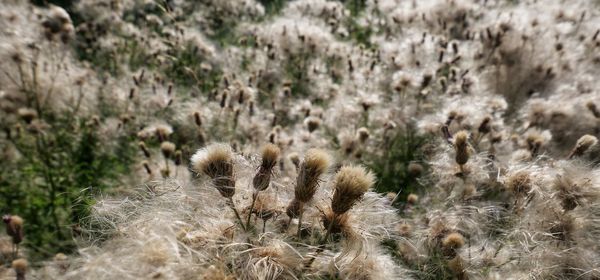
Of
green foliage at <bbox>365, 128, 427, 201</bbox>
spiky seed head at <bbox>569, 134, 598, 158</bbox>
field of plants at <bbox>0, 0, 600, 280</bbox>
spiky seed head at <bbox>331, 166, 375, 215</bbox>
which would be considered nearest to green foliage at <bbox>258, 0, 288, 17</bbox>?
field of plants at <bbox>0, 0, 600, 280</bbox>

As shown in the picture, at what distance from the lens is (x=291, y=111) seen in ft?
19.0

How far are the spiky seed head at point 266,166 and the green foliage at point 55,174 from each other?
2.35 metres

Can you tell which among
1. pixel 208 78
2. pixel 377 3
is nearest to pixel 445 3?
pixel 377 3

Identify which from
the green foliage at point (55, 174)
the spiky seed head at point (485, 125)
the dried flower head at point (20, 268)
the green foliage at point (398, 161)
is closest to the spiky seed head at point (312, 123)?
the green foliage at point (398, 161)

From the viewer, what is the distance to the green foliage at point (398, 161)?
16.1ft

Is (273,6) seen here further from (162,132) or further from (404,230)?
(404,230)

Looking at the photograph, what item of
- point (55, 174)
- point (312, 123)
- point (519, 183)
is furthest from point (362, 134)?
point (55, 174)

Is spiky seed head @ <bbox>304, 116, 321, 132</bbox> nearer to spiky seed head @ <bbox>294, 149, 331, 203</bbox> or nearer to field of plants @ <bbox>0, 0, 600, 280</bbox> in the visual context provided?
field of plants @ <bbox>0, 0, 600, 280</bbox>

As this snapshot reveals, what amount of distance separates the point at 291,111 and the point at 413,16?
328cm

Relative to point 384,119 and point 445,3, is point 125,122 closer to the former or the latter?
point 384,119

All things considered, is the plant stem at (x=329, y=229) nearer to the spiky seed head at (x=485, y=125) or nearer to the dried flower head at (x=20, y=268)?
the dried flower head at (x=20, y=268)

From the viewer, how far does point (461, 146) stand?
304 centimetres

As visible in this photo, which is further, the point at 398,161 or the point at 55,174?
the point at 398,161

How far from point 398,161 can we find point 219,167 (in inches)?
145
